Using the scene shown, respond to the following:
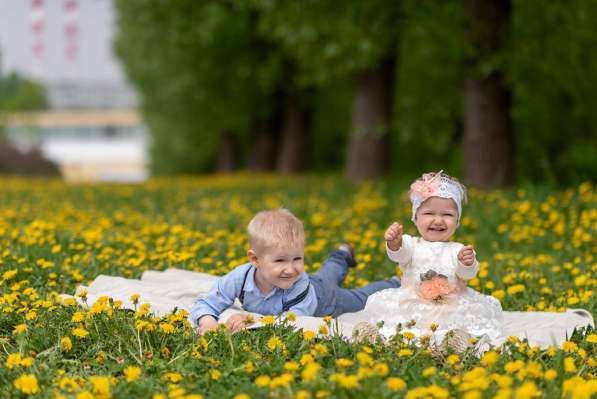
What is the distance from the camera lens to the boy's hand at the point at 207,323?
3.95 meters

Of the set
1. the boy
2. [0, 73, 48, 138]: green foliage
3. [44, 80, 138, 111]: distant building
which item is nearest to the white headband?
the boy

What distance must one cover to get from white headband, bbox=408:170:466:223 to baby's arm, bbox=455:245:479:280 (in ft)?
0.94

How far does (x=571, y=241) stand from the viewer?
269 inches

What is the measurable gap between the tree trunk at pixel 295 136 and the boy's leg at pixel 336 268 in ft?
49.5

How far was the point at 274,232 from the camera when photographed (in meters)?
4.02

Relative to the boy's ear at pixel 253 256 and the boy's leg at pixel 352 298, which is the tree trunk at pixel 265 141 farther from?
the boy's ear at pixel 253 256

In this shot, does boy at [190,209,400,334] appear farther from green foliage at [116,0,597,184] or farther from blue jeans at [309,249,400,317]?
green foliage at [116,0,597,184]

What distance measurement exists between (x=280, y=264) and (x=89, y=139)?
88496 mm

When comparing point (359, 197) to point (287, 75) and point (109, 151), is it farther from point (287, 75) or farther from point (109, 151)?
point (109, 151)

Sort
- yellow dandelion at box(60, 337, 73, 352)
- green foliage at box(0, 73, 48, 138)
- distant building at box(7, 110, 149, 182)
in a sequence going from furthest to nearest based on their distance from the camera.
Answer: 1. distant building at box(7, 110, 149, 182)
2. green foliage at box(0, 73, 48, 138)
3. yellow dandelion at box(60, 337, 73, 352)

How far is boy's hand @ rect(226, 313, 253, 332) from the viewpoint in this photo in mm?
3838

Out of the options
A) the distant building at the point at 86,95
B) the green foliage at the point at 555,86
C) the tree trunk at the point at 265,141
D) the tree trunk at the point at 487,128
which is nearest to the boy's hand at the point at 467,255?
the green foliage at the point at 555,86

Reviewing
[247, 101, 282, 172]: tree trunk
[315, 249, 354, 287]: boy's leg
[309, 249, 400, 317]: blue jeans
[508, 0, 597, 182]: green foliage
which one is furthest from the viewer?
[247, 101, 282, 172]: tree trunk

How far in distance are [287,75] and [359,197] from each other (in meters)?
9.58
